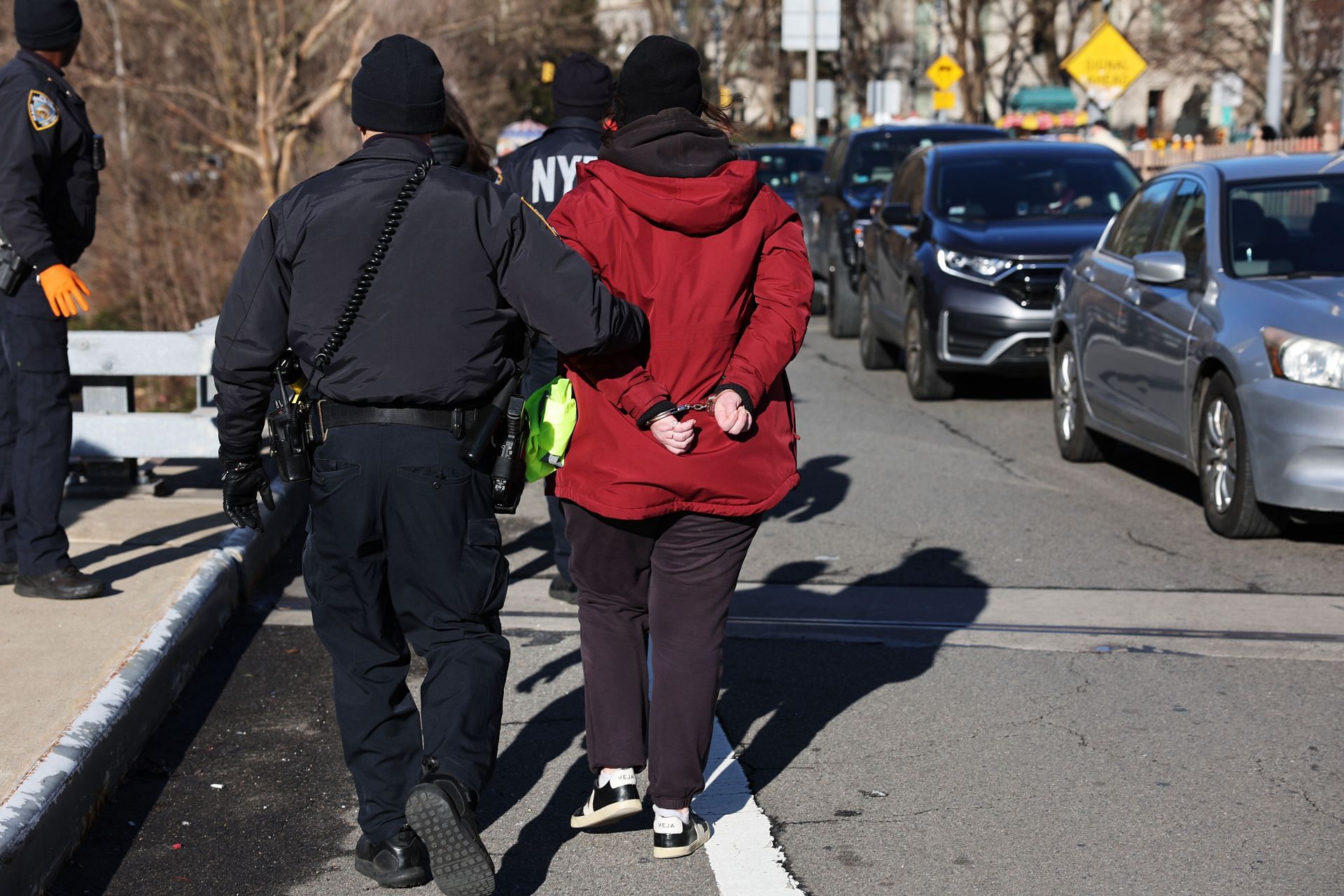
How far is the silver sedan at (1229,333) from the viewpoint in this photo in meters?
7.05

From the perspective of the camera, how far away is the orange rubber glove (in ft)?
19.1

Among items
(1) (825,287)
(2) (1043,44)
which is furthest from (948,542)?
(2) (1043,44)

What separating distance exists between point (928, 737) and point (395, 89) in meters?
2.50

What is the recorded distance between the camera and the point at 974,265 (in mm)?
11672

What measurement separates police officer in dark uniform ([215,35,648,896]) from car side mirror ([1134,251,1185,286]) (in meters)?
4.59

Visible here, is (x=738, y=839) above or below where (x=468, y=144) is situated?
below

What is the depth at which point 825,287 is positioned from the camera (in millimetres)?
18297

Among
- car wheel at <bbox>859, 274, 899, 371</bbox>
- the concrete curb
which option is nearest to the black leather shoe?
the concrete curb

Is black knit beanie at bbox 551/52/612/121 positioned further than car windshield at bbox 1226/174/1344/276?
No

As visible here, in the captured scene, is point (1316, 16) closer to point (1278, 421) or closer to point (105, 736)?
point (1278, 421)

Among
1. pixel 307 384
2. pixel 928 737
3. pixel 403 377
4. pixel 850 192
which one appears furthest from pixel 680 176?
pixel 850 192

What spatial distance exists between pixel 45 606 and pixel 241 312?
9.01ft

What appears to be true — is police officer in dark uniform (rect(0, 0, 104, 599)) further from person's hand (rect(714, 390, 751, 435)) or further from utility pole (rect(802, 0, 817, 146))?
utility pole (rect(802, 0, 817, 146))

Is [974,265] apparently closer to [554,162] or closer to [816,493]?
[816,493]
